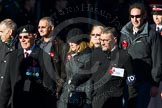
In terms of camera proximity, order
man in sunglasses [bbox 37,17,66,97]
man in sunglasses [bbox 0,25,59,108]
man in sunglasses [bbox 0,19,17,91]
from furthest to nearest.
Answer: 1. man in sunglasses [bbox 0,19,17,91]
2. man in sunglasses [bbox 37,17,66,97]
3. man in sunglasses [bbox 0,25,59,108]

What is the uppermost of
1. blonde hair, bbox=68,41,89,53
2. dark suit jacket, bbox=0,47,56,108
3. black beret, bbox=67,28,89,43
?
black beret, bbox=67,28,89,43

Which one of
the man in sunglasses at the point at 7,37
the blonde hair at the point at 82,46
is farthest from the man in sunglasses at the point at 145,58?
the man in sunglasses at the point at 7,37

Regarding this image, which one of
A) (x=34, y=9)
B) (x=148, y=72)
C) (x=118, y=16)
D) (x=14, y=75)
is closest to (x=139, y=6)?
(x=148, y=72)

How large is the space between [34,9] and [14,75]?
604cm

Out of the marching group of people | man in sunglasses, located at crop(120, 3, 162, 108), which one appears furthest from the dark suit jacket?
man in sunglasses, located at crop(120, 3, 162, 108)

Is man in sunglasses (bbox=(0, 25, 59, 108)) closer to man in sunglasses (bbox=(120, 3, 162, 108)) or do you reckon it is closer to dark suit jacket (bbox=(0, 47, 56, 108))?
dark suit jacket (bbox=(0, 47, 56, 108))

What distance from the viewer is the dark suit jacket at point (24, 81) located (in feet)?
30.1

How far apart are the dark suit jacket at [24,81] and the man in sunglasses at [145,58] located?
4.39 ft

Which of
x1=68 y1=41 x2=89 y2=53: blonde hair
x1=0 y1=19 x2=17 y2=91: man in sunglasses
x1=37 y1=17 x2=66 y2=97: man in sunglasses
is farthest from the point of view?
x1=0 y1=19 x2=17 y2=91: man in sunglasses

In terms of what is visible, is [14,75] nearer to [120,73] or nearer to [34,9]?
[120,73]

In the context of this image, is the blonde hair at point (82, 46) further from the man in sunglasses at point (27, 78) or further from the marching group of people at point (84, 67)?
the man in sunglasses at point (27, 78)

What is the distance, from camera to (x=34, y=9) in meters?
15.1

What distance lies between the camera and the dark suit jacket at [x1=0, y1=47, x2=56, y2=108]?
9164 mm

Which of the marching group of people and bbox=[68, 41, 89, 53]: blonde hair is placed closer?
the marching group of people
